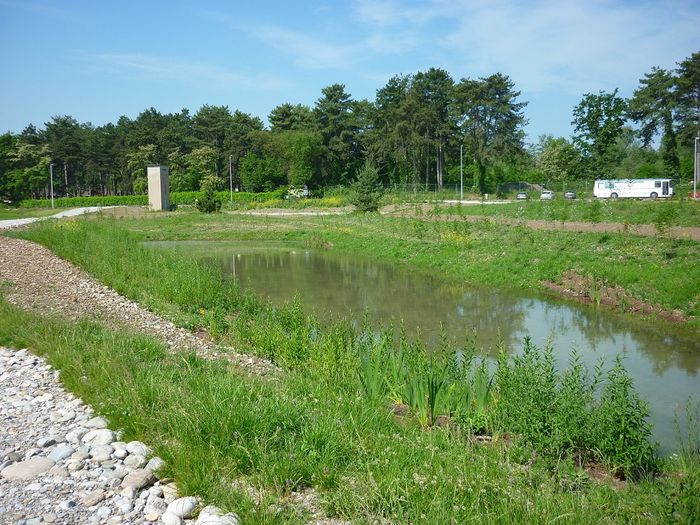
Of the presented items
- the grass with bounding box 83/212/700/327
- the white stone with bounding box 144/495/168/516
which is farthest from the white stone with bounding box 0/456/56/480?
the grass with bounding box 83/212/700/327

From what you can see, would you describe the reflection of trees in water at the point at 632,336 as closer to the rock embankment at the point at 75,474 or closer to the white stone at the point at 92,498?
the rock embankment at the point at 75,474

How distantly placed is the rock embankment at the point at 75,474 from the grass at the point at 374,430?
0.20 m

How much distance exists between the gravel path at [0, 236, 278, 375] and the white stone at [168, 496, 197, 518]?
393 centimetres

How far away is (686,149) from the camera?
66.6 m

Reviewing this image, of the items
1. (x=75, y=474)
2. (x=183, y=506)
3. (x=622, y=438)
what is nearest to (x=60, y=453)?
(x=75, y=474)

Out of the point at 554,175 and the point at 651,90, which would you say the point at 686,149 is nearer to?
the point at 651,90

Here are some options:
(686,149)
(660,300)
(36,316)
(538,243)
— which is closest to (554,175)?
(686,149)

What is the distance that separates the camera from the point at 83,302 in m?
13.0

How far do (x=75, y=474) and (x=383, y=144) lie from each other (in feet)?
235

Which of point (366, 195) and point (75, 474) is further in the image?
point (366, 195)

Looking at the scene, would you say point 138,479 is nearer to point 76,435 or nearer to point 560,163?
point 76,435

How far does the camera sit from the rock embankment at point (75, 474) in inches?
178

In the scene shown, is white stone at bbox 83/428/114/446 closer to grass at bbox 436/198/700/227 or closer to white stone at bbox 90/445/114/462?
white stone at bbox 90/445/114/462

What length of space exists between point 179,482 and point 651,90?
68.3 metres
